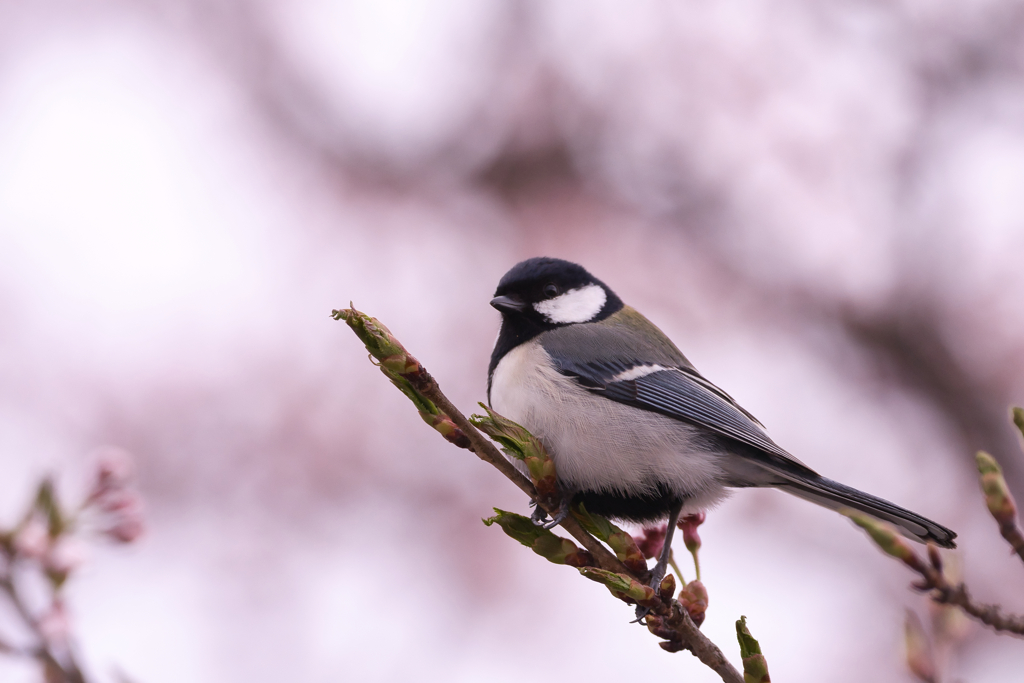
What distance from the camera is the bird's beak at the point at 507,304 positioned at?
2177mm

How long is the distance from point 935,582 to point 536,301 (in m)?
1.50

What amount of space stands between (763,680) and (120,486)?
0.91 m

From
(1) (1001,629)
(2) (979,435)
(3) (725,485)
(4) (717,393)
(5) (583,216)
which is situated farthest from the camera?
(5) (583,216)

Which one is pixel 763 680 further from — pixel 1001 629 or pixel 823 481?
pixel 823 481

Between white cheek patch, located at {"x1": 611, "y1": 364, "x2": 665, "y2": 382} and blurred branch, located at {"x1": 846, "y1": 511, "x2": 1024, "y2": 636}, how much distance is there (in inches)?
45.2

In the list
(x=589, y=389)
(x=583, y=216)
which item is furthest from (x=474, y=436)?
(x=583, y=216)

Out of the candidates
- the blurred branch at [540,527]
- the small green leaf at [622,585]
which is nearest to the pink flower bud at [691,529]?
the blurred branch at [540,527]

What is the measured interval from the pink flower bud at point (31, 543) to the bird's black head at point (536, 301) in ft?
4.41

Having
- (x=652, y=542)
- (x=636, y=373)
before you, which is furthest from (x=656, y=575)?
(x=636, y=373)

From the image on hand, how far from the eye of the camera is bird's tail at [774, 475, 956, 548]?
1403 millimetres

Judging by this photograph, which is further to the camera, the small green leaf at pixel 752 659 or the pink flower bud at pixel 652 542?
the pink flower bud at pixel 652 542

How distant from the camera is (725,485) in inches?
74.6

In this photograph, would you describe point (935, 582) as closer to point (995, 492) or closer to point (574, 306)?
point (995, 492)

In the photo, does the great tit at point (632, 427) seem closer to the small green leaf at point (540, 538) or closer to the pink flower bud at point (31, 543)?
the small green leaf at point (540, 538)
